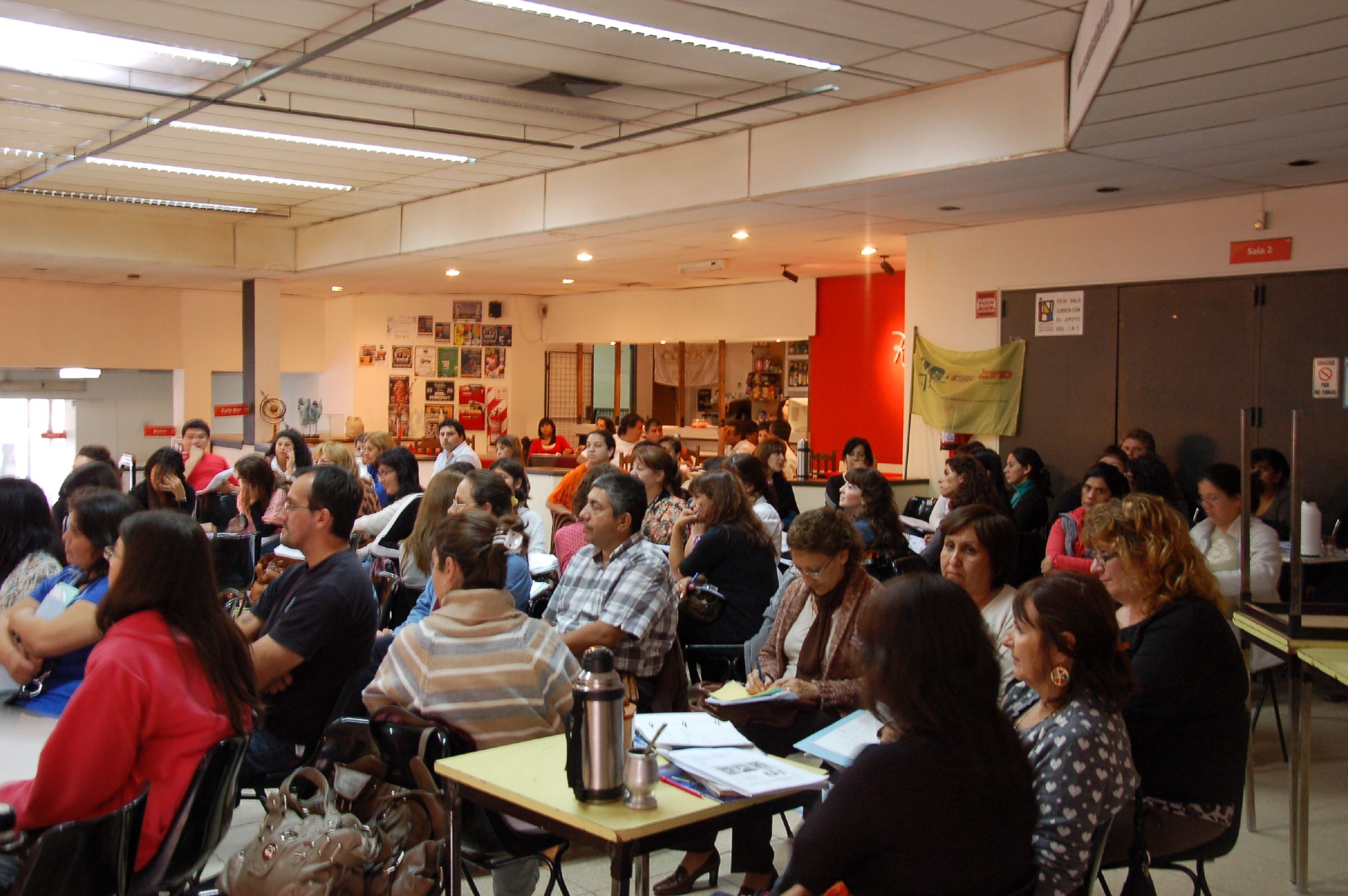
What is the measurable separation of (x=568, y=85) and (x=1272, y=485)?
14.8 feet

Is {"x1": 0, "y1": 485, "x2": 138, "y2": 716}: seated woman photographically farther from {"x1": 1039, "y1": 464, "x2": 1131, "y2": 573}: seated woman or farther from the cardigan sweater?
{"x1": 1039, "y1": 464, "x2": 1131, "y2": 573}: seated woman

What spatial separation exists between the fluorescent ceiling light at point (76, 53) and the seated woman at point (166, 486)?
7.52 feet

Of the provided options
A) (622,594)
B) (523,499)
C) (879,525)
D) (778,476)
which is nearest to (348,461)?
(523,499)

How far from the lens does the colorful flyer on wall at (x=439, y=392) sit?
15.1 meters

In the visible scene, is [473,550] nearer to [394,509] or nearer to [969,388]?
[394,509]

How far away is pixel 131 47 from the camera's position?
19.3 ft

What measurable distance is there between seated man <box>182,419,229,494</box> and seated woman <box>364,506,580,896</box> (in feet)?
16.5

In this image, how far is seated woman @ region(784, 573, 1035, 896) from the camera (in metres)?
1.86

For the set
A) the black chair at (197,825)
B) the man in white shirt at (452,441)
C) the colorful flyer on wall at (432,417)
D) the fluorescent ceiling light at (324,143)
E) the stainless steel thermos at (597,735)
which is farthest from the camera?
the colorful flyer on wall at (432,417)

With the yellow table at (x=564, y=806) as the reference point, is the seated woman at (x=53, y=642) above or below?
above

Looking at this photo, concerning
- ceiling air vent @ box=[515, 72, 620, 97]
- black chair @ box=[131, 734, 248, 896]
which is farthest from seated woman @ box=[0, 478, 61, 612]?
ceiling air vent @ box=[515, 72, 620, 97]

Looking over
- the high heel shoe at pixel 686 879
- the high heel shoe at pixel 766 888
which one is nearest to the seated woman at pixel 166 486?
the high heel shoe at pixel 686 879

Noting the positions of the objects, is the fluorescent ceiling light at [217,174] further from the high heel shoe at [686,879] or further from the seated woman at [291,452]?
the high heel shoe at [686,879]

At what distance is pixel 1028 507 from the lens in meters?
6.58
